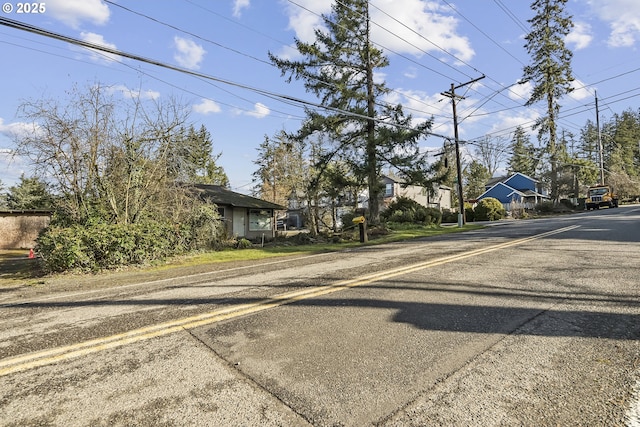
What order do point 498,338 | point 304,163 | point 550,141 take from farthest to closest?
point 550,141, point 304,163, point 498,338

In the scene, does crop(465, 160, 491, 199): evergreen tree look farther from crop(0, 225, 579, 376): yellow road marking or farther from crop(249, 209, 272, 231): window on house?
crop(0, 225, 579, 376): yellow road marking

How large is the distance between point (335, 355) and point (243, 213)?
70.8 ft

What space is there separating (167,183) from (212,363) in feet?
40.4

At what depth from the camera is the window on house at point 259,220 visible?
967 inches

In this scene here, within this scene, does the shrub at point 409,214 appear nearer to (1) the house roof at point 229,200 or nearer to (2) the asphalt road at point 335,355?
(1) the house roof at point 229,200

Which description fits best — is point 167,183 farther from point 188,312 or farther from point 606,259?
point 606,259

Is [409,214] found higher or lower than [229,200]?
lower

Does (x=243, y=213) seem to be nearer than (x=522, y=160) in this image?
Yes

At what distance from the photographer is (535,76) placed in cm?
3925

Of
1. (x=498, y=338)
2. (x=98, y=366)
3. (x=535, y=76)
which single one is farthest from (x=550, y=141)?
(x=98, y=366)

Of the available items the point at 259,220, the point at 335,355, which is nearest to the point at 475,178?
the point at 259,220

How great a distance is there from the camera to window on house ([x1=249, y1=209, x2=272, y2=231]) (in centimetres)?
2456

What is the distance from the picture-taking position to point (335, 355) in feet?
10.1

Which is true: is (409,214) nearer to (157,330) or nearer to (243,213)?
(243,213)
